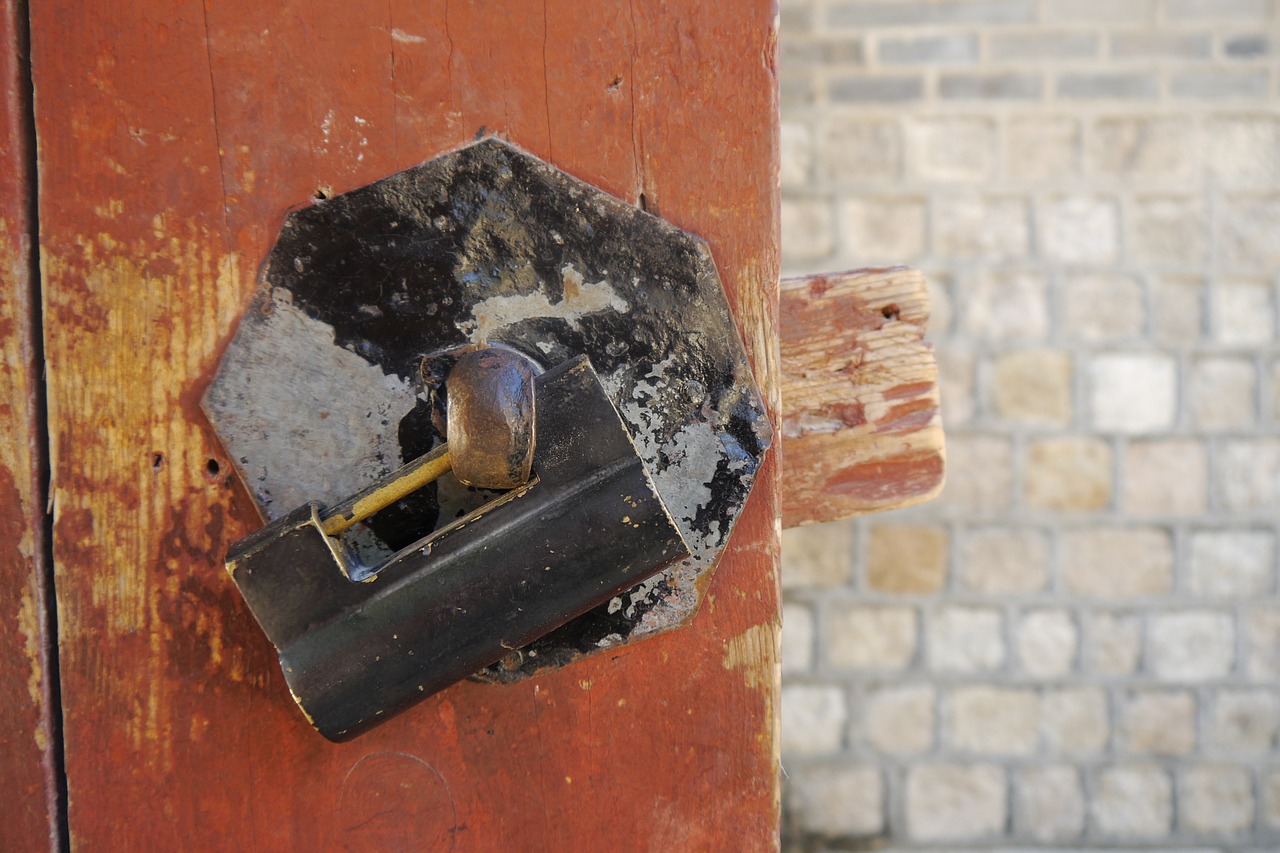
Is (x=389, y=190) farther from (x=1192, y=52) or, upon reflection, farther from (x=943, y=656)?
(x=1192, y=52)

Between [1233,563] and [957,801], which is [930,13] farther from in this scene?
[957,801]

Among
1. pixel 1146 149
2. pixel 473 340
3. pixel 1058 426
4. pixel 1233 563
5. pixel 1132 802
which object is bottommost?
pixel 1132 802

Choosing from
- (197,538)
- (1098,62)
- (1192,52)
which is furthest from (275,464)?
(1192,52)

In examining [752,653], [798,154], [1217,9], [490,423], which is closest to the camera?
[490,423]

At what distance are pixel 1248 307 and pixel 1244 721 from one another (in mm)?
1186

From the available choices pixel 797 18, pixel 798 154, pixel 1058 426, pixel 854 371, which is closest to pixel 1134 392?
pixel 1058 426

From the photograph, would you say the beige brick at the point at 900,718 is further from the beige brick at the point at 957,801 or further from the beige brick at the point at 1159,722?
the beige brick at the point at 1159,722

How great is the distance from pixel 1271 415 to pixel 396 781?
2586mm

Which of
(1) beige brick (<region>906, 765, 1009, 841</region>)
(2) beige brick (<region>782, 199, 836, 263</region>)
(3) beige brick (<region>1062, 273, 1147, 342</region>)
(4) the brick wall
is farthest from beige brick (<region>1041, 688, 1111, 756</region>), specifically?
(2) beige brick (<region>782, 199, 836, 263</region>)

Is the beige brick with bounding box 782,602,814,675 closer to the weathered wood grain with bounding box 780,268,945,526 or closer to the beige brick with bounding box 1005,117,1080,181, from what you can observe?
the beige brick with bounding box 1005,117,1080,181

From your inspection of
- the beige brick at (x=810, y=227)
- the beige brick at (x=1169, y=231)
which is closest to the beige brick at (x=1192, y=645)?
the beige brick at (x=1169, y=231)

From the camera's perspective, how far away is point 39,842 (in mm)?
473

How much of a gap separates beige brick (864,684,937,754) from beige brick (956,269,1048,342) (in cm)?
104

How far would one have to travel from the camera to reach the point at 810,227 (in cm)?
226
